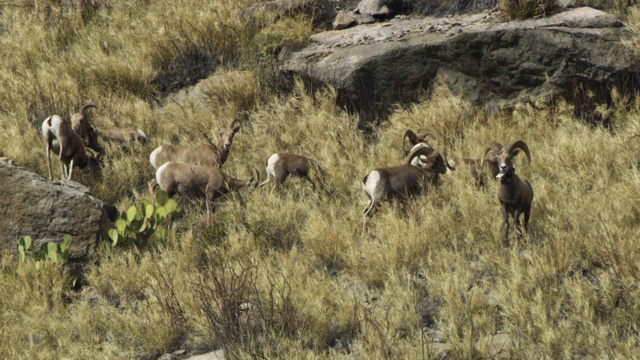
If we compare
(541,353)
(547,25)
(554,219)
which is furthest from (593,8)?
(541,353)

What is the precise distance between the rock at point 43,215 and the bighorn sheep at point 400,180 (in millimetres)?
2976

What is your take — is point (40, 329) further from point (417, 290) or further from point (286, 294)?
point (417, 290)

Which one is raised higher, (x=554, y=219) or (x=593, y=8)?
(x=593, y=8)

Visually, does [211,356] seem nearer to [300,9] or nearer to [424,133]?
[424,133]

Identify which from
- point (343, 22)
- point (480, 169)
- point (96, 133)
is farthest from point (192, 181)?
point (343, 22)

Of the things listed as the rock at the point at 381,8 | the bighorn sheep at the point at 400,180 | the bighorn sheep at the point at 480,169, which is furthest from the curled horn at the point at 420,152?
the rock at the point at 381,8

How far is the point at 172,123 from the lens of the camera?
39.9ft

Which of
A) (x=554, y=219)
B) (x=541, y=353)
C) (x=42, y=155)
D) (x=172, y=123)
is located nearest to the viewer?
(x=541, y=353)

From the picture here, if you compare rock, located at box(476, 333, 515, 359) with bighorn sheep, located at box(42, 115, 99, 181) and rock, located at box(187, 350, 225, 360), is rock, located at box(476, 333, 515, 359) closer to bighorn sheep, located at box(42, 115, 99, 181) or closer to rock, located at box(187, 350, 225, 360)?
rock, located at box(187, 350, 225, 360)

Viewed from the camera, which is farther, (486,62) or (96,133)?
(486,62)

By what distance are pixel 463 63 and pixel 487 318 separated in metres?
5.86

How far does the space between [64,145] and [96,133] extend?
3.97 feet

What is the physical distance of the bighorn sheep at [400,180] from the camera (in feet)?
28.8

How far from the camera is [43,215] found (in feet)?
28.6
